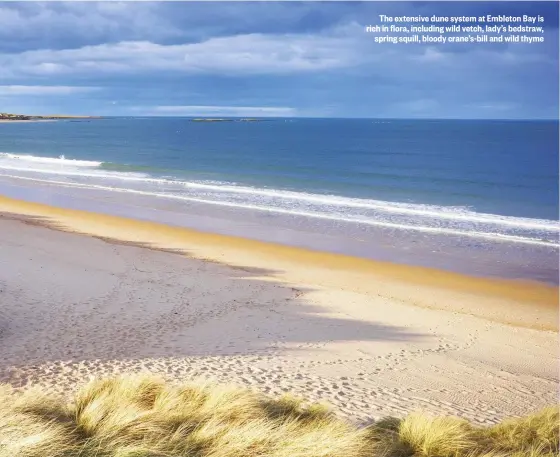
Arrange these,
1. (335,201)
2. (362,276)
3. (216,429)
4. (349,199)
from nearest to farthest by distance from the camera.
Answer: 1. (216,429)
2. (362,276)
3. (335,201)
4. (349,199)

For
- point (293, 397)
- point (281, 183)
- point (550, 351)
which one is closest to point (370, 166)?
point (281, 183)

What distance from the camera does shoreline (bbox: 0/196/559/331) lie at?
12.3 metres

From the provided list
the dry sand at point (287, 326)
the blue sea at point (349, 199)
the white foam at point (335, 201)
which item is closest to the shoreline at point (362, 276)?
the dry sand at point (287, 326)

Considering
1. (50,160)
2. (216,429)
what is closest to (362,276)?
(216,429)

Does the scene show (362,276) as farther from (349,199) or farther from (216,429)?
(349,199)

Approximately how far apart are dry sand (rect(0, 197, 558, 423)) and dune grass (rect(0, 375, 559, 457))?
1.03 metres

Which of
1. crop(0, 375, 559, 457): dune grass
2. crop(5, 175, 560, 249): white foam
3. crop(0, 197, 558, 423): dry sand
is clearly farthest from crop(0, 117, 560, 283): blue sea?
crop(0, 375, 559, 457): dune grass

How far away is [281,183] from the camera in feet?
120

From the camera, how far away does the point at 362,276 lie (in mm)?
14438

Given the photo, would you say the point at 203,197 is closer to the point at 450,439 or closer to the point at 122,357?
the point at 122,357

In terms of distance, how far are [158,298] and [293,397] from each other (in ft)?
18.2

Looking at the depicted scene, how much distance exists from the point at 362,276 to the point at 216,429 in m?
9.43

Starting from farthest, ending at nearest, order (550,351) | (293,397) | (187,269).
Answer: (187,269)
(550,351)
(293,397)

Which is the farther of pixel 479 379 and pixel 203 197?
pixel 203 197
